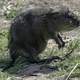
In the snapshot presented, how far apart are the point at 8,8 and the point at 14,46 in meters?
3.12

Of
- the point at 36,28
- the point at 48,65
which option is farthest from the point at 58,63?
the point at 36,28

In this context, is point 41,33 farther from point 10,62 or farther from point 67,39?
point 67,39

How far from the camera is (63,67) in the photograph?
7016 millimetres

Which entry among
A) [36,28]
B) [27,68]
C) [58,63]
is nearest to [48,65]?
[58,63]

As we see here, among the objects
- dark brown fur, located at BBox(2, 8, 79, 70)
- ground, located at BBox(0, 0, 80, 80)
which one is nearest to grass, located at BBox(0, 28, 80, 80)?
ground, located at BBox(0, 0, 80, 80)

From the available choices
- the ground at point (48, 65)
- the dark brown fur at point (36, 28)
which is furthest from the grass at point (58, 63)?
the dark brown fur at point (36, 28)

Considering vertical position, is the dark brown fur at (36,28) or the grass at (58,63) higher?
the dark brown fur at (36,28)

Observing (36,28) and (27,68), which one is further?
(36,28)

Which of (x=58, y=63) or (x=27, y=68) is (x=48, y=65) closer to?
(x=58, y=63)

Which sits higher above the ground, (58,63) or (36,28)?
(36,28)

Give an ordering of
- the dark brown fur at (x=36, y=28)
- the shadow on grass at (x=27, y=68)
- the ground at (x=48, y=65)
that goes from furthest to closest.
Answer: the dark brown fur at (x=36, y=28), the shadow on grass at (x=27, y=68), the ground at (x=48, y=65)

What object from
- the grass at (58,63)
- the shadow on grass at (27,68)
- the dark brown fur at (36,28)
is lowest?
the shadow on grass at (27,68)

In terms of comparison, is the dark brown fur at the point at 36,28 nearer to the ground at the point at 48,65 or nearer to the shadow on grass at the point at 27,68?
the shadow on grass at the point at 27,68

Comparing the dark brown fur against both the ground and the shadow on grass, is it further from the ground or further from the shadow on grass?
the ground
